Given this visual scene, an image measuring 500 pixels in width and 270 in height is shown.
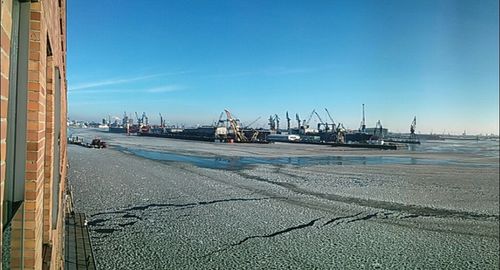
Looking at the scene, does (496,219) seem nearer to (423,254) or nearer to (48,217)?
(423,254)

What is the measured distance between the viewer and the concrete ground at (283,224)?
6.76m

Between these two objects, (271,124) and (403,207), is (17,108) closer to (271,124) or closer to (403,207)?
(403,207)

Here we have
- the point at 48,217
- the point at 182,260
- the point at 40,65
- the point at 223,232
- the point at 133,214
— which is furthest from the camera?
the point at 133,214

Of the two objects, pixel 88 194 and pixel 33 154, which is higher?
pixel 33 154

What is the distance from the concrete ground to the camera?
6762mm

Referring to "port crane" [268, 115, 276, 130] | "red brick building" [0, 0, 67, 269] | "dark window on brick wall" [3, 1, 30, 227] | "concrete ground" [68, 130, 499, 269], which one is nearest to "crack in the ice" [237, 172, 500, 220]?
"concrete ground" [68, 130, 499, 269]

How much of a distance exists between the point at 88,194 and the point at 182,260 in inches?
262

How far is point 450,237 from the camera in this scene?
332 inches

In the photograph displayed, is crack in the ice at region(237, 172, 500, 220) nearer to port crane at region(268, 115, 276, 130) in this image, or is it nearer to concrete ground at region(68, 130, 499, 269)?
concrete ground at region(68, 130, 499, 269)

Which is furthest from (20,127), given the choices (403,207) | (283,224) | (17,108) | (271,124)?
(271,124)

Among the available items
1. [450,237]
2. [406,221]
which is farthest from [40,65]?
[406,221]

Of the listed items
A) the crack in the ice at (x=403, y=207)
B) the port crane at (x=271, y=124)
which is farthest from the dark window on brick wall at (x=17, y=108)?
the port crane at (x=271, y=124)

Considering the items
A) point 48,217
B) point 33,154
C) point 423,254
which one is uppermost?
point 33,154

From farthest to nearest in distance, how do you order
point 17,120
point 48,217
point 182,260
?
point 182,260 → point 48,217 → point 17,120
